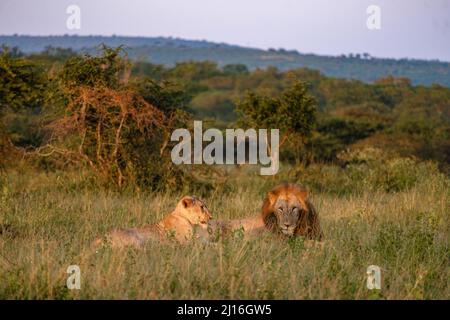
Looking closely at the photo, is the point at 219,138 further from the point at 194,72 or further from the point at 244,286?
the point at 194,72

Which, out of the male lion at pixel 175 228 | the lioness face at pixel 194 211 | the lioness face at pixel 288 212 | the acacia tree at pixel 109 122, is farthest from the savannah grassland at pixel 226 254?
the acacia tree at pixel 109 122

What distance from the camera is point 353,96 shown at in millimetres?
47719

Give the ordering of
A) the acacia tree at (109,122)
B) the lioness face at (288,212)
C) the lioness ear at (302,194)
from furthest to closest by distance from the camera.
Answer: the acacia tree at (109,122) < the lioness ear at (302,194) < the lioness face at (288,212)

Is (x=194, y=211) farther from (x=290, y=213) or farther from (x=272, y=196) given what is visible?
(x=290, y=213)

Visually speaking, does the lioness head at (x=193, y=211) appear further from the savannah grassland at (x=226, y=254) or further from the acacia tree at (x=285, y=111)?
the acacia tree at (x=285, y=111)

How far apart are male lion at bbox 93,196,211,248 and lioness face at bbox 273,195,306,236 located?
0.83 metres

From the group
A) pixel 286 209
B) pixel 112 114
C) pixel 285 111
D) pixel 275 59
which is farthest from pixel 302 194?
pixel 275 59

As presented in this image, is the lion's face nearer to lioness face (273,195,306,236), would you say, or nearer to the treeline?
lioness face (273,195,306,236)

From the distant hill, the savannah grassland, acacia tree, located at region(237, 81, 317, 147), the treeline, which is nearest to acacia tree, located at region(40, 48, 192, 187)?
the treeline

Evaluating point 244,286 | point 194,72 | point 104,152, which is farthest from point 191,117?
point 194,72

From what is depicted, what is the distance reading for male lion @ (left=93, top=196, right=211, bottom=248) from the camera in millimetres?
7707

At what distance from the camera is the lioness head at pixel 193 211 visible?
8.43 metres

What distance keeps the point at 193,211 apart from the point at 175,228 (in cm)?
27

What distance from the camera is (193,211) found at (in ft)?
27.7
